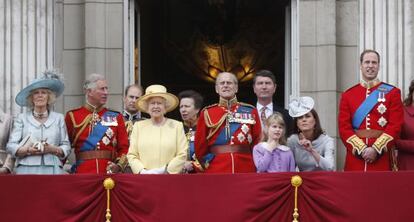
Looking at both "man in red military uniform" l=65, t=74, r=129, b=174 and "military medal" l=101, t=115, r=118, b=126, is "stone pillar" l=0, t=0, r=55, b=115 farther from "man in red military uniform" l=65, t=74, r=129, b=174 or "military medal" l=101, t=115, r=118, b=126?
"military medal" l=101, t=115, r=118, b=126

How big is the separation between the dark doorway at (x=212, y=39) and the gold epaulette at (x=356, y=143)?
7.45 metres

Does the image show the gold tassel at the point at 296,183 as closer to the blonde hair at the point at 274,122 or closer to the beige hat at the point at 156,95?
the blonde hair at the point at 274,122

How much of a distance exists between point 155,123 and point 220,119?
693 millimetres

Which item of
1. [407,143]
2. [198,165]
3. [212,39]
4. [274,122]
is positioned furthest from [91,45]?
[212,39]

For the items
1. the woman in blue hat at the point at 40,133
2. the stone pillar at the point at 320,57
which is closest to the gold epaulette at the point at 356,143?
the stone pillar at the point at 320,57

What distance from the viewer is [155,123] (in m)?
10.9

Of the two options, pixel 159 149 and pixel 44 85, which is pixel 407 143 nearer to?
pixel 159 149

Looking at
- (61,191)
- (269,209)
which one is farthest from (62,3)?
(269,209)

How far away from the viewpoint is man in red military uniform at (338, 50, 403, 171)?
35.8 feet

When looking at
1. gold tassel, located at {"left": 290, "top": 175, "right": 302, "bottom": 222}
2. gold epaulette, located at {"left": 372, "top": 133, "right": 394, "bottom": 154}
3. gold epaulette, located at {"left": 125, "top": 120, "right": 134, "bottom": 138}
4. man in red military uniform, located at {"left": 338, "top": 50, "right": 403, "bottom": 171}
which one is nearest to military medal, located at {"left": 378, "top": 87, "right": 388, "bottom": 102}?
man in red military uniform, located at {"left": 338, "top": 50, "right": 403, "bottom": 171}

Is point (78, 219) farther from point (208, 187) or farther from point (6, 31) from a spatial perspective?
point (6, 31)

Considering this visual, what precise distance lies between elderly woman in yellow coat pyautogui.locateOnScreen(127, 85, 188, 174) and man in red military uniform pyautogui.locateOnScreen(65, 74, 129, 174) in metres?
0.55

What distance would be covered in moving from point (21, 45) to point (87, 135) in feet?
7.91

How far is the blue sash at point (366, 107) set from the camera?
36.4ft
